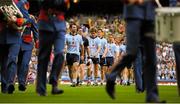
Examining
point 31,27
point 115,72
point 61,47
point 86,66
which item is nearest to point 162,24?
point 115,72

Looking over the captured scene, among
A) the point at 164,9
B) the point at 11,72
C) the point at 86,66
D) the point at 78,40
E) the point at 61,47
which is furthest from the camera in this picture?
the point at 86,66

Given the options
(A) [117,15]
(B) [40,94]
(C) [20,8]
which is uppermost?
(A) [117,15]

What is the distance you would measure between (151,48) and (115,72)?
588mm

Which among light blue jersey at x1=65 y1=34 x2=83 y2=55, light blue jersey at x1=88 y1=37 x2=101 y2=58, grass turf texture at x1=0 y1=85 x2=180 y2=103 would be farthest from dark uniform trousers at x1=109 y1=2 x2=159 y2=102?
light blue jersey at x1=88 y1=37 x2=101 y2=58

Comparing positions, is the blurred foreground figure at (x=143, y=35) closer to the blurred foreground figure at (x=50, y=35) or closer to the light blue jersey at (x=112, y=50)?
the blurred foreground figure at (x=50, y=35)

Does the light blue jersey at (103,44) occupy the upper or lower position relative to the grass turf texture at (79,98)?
upper

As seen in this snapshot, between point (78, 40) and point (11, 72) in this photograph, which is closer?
point (11, 72)

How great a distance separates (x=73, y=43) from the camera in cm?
1973

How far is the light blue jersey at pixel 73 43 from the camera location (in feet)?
63.5

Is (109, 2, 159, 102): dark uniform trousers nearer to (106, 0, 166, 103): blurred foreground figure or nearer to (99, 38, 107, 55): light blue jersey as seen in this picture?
(106, 0, 166, 103): blurred foreground figure

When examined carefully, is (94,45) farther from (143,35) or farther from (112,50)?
(143,35)

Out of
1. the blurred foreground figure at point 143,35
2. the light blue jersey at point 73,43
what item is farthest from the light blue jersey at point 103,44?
the blurred foreground figure at point 143,35

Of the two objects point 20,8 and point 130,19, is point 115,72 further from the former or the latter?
point 20,8

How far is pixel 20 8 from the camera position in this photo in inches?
486
